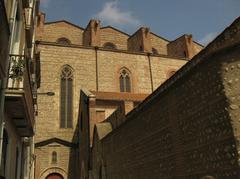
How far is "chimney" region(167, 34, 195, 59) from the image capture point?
33.4m

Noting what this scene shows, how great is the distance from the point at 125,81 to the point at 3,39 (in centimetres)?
2339

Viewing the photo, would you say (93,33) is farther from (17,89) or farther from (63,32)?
(17,89)

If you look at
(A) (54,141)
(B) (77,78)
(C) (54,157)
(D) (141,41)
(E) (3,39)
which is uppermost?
(D) (141,41)

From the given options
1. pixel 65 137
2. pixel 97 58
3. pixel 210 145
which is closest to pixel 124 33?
pixel 97 58

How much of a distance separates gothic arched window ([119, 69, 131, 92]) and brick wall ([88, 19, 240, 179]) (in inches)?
705

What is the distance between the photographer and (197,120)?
22.3 ft

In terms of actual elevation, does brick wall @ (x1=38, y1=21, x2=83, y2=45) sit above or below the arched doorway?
above

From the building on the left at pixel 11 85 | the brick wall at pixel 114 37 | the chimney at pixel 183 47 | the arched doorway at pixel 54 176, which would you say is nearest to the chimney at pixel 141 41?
the brick wall at pixel 114 37

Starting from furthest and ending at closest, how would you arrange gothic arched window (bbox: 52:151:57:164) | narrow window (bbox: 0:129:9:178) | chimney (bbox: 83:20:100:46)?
chimney (bbox: 83:20:100:46) < gothic arched window (bbox: 52:151:57:164) < narrow window (bbox: 0:129:9:178)

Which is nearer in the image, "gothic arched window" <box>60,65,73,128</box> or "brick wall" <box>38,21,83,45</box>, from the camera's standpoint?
"gothic arched window" <box>60,65,73,128</box>

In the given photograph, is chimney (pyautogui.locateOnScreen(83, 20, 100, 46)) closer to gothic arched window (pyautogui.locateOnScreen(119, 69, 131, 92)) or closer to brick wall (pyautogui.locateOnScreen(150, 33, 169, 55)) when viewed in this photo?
gothic arched window (pyautogui.locateOnScreen(119, 69, 131, 92))

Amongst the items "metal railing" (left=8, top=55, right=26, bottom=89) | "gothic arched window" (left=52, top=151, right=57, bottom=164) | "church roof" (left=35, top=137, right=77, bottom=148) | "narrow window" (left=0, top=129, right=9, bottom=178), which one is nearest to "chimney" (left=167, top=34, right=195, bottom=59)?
"church roof" (left=35, top=137, right=77, bottom=148)

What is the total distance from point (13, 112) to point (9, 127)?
0.64 metres

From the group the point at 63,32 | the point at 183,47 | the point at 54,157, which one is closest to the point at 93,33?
the point at 63,32
